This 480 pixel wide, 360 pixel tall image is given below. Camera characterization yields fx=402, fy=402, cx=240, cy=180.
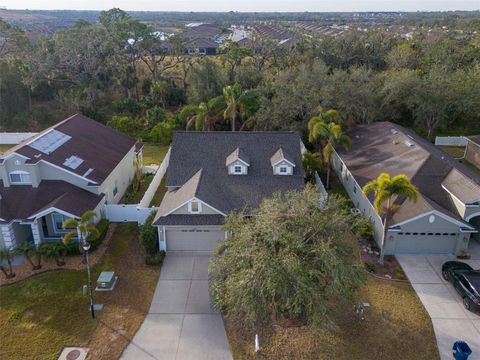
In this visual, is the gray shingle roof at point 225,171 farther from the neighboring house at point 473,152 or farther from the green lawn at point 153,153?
the neighboring house at point 473,152

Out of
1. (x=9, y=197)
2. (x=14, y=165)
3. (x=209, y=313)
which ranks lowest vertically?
(x=209, y=313)

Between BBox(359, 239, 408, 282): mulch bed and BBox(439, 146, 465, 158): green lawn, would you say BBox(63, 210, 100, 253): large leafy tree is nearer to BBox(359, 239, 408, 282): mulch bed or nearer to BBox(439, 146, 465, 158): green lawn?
BBox(359, 239, 408, 282): mulch bed

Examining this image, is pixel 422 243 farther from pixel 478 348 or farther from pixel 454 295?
A: pixel 478 348

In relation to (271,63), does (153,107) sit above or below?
below

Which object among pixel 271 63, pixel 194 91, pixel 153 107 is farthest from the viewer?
pixel 271 63

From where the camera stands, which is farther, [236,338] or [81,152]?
[81,152]

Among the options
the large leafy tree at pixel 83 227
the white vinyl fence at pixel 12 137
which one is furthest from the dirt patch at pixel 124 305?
the white vinyl fence at pixel 12 137

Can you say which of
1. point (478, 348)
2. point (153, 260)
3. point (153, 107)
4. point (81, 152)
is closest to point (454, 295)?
point (478, 348)

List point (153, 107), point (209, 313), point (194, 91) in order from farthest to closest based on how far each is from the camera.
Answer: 1. point (153, 107)
2. point (194, 91)
3. point (209, 313)
